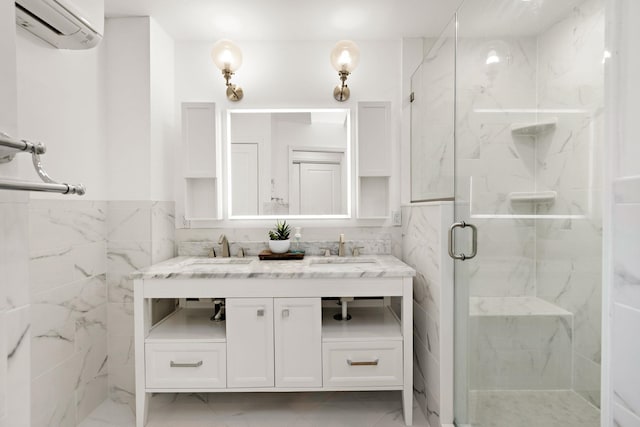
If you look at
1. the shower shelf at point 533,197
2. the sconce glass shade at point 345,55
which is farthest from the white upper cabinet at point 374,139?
the shower shelf at point 533,197

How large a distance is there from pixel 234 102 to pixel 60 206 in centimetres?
123

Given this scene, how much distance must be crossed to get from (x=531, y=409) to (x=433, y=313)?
65 centimetres

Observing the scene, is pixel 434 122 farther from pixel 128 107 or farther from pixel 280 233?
pixel 128 107

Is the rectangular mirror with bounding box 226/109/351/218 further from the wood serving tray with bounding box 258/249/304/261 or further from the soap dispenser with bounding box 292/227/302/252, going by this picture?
the wood serving tray with bounding box 258/249/304/261

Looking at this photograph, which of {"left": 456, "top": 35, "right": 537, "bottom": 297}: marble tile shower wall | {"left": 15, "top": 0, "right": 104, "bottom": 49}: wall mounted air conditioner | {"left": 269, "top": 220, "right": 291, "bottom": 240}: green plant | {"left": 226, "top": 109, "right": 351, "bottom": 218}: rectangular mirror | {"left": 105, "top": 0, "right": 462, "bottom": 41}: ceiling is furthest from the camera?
{"left": 226, "top": 109, "right": 351, "bottom": 218}: rectangular mirror

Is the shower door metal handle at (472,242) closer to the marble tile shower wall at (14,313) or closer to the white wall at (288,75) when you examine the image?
the white wall at (288,75)

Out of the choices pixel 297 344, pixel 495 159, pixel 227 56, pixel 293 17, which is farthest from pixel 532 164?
pixel 227 56

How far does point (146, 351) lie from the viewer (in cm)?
173

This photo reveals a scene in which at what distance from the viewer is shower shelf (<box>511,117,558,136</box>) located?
3.21 feet

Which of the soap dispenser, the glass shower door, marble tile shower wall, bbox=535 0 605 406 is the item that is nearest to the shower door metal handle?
the glass shower door

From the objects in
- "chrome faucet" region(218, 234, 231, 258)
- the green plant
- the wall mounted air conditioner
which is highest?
the wall mounted air conditioner

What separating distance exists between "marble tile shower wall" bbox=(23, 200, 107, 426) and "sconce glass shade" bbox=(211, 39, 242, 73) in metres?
1.14

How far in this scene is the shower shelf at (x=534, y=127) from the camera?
0.98m

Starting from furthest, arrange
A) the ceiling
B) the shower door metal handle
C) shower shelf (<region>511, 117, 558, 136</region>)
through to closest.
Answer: the ceiling, the shower door metal handle, shower shelf (<region>511, 117, 558, 136</region>)
